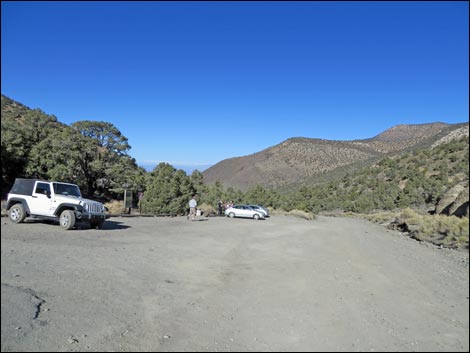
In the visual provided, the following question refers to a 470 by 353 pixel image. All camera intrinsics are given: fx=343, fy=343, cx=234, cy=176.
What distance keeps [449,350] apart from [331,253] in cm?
756

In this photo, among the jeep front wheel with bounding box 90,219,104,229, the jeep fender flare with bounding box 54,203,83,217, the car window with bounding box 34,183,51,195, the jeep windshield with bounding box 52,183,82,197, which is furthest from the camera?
the jeep front wheel with bounding box 90,219,104,229

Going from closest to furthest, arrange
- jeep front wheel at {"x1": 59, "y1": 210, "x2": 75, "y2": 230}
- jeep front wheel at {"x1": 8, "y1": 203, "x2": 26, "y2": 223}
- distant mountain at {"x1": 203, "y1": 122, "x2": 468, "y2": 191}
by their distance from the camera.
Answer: jeep front wheel at {"x1": 8, "y1": 203, "x2": 26, "y2": 223}
jeep front wheel at {"x1": 59, "y1": 210, "x2": 75, "y2": 230}
distant mountain at {"x1": 203, "y1": 122, "x2": 468, "y2": 191}

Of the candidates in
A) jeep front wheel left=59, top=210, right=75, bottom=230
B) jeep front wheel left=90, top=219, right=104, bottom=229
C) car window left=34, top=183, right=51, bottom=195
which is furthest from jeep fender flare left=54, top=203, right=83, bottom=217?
jeep front wheel left=90, top=219, right=104, bottom=229

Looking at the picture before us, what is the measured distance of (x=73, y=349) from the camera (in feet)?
9.56

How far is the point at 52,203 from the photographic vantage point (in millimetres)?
9211

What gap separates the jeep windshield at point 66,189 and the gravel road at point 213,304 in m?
2.04

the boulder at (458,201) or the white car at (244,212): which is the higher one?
the boulder at (458,201)

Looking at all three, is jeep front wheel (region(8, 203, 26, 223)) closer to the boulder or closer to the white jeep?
the white jeep

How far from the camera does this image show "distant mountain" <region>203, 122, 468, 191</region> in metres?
77.1

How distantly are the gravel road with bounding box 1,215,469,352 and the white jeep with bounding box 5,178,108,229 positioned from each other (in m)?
0.90

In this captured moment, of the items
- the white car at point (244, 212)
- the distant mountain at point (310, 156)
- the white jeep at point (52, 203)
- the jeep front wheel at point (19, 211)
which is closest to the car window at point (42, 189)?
the white jeep at point (52, 203)

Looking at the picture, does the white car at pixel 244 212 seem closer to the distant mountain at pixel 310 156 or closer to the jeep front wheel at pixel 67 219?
the jeep front wheel at pixel 67 219

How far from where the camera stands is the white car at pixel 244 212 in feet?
102

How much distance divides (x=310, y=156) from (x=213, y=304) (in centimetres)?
8214
